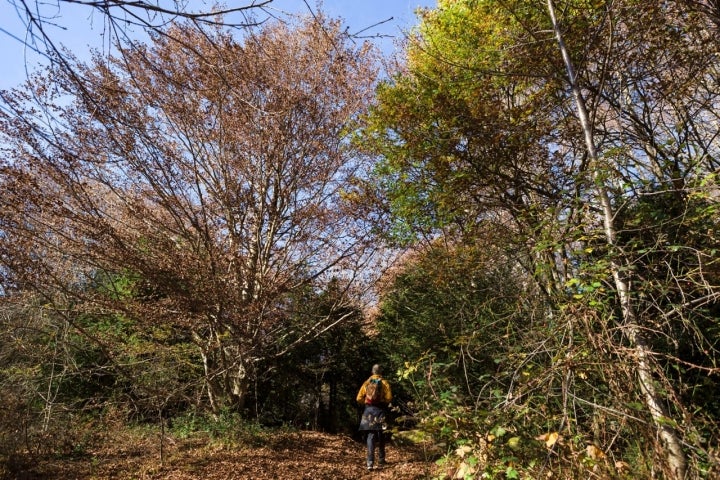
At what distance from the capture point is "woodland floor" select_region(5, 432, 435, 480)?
527 cm

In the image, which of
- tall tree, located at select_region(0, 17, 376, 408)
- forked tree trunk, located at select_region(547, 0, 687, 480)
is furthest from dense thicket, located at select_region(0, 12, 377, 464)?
forked tree trunk, located at select_region(547, 0, 687, 480)

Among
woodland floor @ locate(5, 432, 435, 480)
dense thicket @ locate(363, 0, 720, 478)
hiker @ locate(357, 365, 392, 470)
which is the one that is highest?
dense thicket @ locate(363, 0, 720, 478)

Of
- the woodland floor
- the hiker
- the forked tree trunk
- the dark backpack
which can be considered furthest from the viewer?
the dark backpack

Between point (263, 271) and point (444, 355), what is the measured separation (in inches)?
141

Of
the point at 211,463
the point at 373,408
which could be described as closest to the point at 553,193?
the point at 373,408

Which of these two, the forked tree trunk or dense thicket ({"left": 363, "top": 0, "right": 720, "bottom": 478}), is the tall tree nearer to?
dense thicket ({"left": 363, "top": 0, "right": 720, "bottom": 478})

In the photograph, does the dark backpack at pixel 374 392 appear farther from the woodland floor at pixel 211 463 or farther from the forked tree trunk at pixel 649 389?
the forked tree trunk at pixel 649 389

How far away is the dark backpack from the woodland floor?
3.11 ft

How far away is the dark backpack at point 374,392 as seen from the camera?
588 centimetres

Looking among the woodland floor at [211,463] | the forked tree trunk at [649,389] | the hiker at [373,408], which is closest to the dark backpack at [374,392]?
the hiker at [373,408]

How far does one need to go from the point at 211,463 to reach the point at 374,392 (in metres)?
2.39

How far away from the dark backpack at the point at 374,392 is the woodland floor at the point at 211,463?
0.95 meters

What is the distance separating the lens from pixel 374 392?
5.89 metres

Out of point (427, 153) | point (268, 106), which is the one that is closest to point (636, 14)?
point (427, 153)
